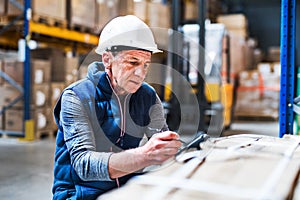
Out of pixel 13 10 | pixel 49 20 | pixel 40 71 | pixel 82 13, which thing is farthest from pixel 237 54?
pixel 13 10

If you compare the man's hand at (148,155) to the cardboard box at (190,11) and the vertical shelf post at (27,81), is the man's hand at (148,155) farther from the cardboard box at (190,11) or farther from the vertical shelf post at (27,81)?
the cardboard box at (190,11)

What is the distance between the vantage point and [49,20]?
6.36m

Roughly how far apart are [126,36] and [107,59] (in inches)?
4.8

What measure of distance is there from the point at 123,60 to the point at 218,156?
1.96 feet

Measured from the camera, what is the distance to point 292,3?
2.83 meters

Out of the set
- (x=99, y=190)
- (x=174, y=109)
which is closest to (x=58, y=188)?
(x=99, y=190)

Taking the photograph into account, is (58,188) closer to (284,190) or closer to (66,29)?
(284,190)

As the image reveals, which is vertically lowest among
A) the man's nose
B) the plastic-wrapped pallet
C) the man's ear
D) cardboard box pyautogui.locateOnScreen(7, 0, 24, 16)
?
the plastic-wrapped pallet

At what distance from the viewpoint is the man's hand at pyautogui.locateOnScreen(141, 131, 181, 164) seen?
4.18 feet

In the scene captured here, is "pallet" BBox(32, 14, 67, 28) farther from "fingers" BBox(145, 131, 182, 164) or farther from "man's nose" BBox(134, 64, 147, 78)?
"fingers" BBox(145, 131, 182, 164)

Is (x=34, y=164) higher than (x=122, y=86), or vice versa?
(x=122, y=86)

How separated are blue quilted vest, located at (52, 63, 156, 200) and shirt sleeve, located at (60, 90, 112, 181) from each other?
0.12 ft

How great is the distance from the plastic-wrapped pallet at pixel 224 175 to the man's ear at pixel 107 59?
1.47 feet

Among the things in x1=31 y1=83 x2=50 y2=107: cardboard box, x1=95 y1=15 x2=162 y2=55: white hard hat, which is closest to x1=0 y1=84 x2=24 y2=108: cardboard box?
x1=31 y1=83 x2=50 y2=107: cardboard box
